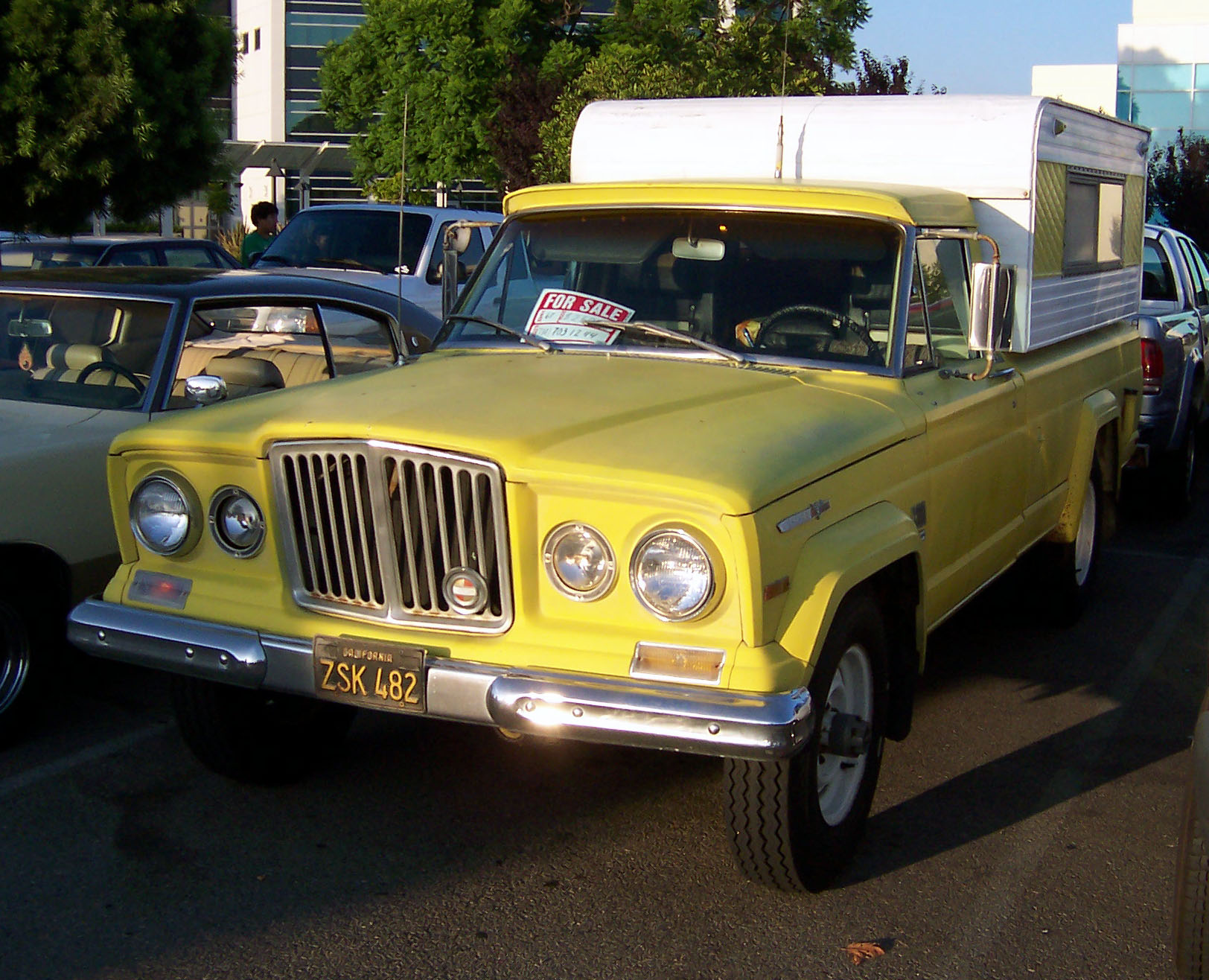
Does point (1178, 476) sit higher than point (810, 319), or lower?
lower

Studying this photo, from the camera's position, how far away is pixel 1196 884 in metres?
3.10

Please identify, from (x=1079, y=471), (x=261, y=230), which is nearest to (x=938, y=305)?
(x=1079, y=471)

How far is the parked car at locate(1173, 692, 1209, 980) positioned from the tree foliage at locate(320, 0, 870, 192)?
19330mm

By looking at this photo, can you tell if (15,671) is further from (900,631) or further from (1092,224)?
(1092,224)

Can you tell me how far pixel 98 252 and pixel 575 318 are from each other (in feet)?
33.9

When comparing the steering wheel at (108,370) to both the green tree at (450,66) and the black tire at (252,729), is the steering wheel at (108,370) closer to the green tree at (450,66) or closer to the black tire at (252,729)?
the black tire at (252,729)

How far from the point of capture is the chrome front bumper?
132 inches

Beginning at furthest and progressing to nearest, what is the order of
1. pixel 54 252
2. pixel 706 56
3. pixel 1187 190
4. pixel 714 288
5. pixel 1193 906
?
pixel 1187 190 → pixel 706 56 → pixel 54 252 → pixel 714 288 → pixel 1193 906

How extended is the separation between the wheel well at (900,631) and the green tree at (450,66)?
27798 mm

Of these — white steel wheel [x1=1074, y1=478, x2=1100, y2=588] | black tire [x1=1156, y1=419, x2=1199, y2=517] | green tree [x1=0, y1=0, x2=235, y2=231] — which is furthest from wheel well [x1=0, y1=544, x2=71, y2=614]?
black tire [x1=1156, y1=419, x2=1199, y2=517]

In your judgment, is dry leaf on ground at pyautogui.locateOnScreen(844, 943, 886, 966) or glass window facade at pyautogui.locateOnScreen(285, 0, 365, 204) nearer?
dry leaf on ground at pyautogui.locateOnScreen(844, 943, 886, 966)

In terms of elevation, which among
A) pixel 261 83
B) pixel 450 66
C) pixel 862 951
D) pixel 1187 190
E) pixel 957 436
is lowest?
pixel 862 951

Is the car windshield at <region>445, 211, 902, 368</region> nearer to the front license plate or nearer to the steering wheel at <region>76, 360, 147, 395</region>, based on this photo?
the steering wheel at <region>76, 360, 147, 395</region>

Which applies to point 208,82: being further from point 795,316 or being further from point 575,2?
point 575,2
